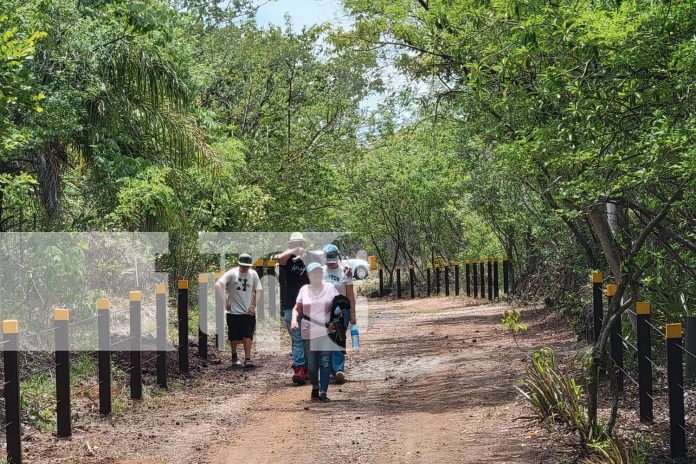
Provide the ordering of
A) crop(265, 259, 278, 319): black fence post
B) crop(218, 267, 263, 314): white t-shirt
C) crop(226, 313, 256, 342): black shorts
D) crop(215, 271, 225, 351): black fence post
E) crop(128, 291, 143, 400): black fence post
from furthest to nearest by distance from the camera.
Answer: crop(265, 259, 278, 319): black fence post → crop(215, 271, 225, 351): black fence post → crop(226, 313, 256, 342): black shorts → crop(218, 267, 263, 314): white t-shirt → crop(128, 291, 143, 400): black fence post

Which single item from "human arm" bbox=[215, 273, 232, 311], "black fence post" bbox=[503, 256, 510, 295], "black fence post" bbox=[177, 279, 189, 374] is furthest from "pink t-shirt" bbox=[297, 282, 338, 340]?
"black fence post" bbox=[503, 256, 510, 295]

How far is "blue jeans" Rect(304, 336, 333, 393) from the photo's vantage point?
11320mm

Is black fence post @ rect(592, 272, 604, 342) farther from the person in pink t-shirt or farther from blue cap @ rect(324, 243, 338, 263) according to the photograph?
blue cap @ rect(324, 243, 338, 263)

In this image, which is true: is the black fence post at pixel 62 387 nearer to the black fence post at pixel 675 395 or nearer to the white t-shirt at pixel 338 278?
the white t-shirt at pixel 338 278

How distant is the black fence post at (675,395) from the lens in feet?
26.5

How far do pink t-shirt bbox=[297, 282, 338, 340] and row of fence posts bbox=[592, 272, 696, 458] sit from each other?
315cm

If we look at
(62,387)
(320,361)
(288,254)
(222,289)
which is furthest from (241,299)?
(62,387)

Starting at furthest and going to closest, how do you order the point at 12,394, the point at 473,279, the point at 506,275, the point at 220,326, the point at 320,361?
the point at 473,279 < the point at 506,275 < the point at 220,326 < the point at 320,361 < the point at 12,394

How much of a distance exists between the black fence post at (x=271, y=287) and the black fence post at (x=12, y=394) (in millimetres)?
13695

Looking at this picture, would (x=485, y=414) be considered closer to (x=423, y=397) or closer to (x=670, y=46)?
(x=423, y=397)

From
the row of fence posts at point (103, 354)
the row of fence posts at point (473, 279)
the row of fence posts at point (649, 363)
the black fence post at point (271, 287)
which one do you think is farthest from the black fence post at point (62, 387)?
the row of fence posts at point (473, 279)

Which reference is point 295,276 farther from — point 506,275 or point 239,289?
point 506,275

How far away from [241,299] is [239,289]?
15cm

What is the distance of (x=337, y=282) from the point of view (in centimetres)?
1297
